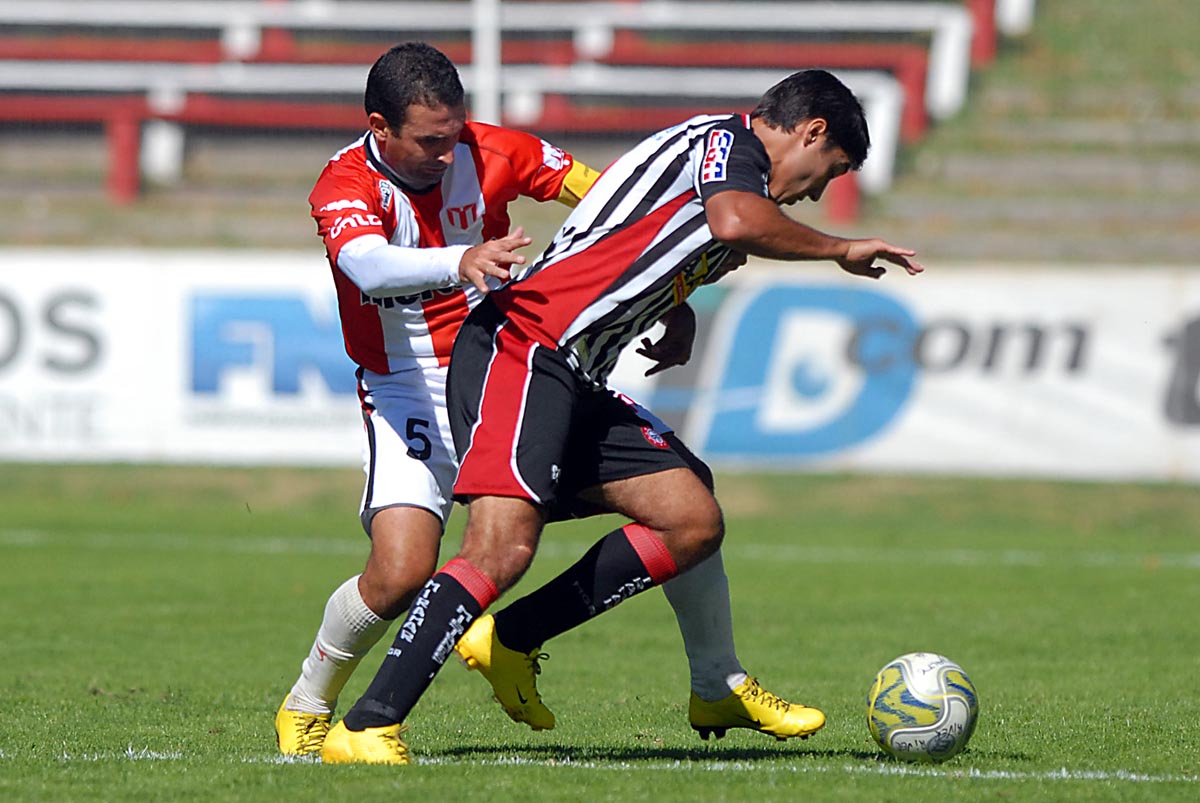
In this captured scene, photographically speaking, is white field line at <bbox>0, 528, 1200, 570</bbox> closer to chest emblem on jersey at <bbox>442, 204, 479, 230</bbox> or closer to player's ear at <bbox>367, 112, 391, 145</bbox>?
chest emblem on jersey at <bbox>442, 204, 479, 230</bbox>

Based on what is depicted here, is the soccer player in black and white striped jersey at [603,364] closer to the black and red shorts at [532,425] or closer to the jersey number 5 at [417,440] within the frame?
the black and red shorts at [532,425]

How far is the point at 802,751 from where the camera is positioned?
5.63 meters

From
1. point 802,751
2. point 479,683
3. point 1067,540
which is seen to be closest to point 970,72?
point 1067,540

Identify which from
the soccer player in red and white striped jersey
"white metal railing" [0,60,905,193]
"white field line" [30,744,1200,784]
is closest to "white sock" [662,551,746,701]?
the soccer player in red and white striped jersey

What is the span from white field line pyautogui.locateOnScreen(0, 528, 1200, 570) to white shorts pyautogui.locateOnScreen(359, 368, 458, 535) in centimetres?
704

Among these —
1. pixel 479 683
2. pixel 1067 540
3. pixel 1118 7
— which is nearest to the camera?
pixel 479 683

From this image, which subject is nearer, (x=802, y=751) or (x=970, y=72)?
(x=802, y=751)

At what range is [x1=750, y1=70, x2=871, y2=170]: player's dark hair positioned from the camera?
202 inches

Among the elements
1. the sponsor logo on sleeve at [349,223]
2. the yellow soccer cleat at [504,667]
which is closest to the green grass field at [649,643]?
the yellow soccer cleat at [504,667]

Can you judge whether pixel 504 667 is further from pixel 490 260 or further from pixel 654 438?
pixel 490 260

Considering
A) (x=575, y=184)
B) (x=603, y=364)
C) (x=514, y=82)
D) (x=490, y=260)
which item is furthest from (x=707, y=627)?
(x=514, y=82)

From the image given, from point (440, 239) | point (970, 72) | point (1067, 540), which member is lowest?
point (1067, 540)

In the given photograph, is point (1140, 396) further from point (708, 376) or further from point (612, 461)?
point (612, 461)

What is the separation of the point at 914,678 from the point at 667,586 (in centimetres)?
89
